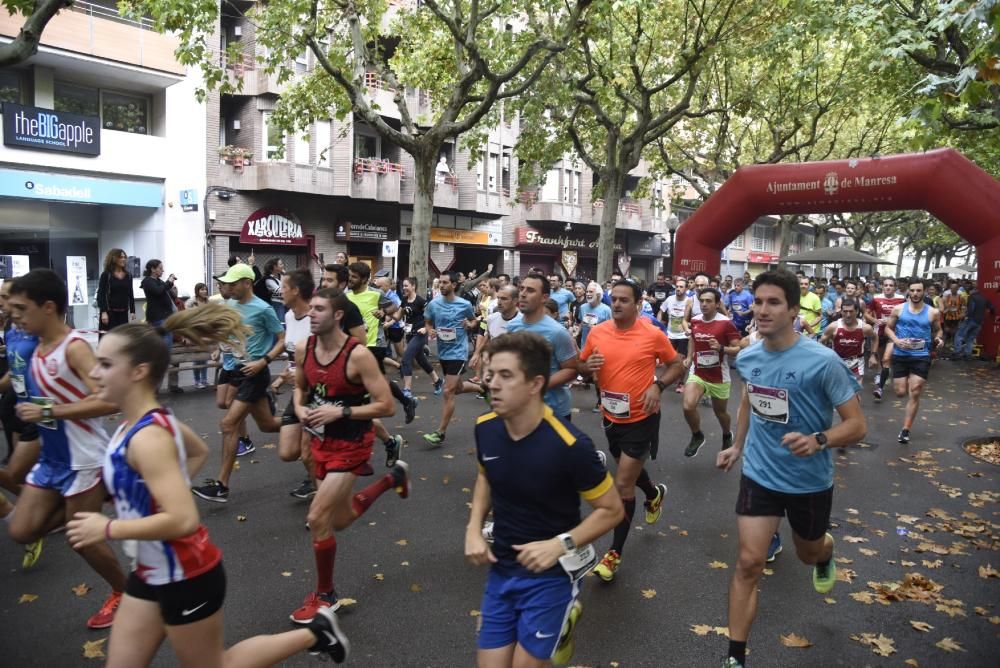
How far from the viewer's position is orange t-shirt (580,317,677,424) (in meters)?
5.25

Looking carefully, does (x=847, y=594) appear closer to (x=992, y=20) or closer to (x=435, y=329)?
(x=992, y=20)

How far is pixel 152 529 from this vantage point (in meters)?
2.48

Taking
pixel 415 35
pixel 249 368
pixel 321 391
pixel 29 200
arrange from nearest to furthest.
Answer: pixel 321 391 → pixel 249 368 → pixel 415 35 → pixel 29 200

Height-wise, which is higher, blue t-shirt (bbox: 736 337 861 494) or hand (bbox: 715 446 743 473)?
blue t-shirt (bbox: 736 337 861 494)

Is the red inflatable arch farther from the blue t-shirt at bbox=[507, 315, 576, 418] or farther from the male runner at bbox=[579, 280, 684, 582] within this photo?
the blue t-shirt at bbox=[507, 315, 576, 418]

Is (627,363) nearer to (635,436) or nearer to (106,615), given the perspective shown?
(635,436)

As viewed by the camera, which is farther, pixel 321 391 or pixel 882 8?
pixel 882 8

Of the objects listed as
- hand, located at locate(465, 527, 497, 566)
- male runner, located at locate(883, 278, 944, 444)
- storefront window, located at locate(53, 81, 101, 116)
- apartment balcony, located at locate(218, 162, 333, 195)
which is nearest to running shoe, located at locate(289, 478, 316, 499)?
hand, located at locate(465, 527, 497, 566)

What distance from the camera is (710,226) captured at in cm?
1680

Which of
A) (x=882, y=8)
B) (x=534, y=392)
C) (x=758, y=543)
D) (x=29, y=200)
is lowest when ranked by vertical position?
(x=758, y=543)

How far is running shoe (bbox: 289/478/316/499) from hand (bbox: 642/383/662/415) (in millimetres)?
3010

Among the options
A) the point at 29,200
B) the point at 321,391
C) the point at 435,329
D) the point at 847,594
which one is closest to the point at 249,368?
the point at 321,391

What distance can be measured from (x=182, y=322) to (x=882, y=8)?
9.89 meters

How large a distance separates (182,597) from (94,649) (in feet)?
5.66
